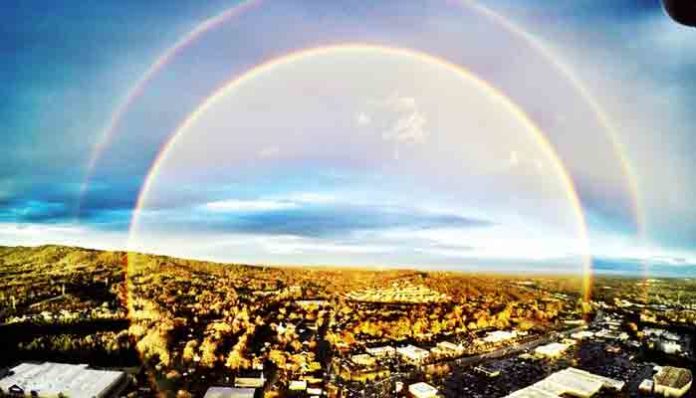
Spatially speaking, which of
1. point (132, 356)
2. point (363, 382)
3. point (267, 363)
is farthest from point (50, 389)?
point (363, 382)

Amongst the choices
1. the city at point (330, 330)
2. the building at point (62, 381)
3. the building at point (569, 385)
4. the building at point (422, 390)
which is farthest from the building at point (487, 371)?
the building at point (62, 381)

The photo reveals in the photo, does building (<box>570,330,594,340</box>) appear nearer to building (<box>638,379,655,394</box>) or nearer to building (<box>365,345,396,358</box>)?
building (<box>638,379,655,394</box>)

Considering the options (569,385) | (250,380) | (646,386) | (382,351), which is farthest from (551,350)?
(250,380)

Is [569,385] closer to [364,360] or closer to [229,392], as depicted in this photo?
[364,360]

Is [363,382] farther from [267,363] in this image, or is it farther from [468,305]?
[468,305]

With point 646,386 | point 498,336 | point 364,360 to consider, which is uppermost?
point 498,336

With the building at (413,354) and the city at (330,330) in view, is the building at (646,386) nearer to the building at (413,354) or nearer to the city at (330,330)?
the city at (330,330)
